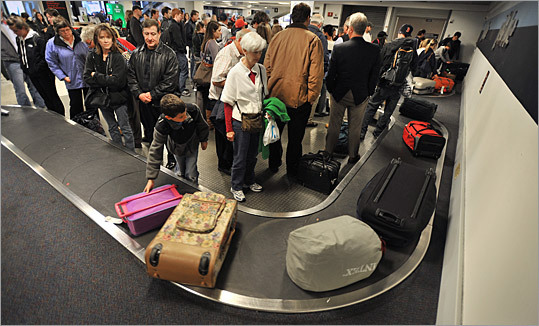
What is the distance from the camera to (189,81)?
26.7 feet

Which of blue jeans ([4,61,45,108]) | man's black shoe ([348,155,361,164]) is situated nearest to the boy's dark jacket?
man's black shoe ([348,155,361,164])

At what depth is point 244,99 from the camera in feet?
8.77

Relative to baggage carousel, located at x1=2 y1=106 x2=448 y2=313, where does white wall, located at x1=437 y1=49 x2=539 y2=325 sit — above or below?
above

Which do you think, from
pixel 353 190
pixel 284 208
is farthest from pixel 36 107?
pixel 353 190

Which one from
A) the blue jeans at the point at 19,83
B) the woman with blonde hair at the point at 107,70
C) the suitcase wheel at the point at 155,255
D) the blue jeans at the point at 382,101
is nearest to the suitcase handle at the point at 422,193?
the suitcase wheel at the point at 155,255

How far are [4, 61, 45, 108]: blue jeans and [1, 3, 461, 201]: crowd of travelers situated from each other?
0.11 ft

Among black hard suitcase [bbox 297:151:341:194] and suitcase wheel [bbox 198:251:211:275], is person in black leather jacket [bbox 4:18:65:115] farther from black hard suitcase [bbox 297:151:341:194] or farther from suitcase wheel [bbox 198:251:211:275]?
suitcase wheel [bbox 198:251:211:275]

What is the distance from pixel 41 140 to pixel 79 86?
0.99 meters

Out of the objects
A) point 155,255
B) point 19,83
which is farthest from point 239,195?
point 19,83

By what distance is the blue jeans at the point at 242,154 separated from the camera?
9.39ft

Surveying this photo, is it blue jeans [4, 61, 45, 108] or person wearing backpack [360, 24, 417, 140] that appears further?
blue jeans [4, 61, 45, 108]

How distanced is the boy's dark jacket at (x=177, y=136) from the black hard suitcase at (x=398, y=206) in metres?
1.81

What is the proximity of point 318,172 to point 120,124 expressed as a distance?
9.57 ft

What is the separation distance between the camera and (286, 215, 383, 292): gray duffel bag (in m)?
1.81
